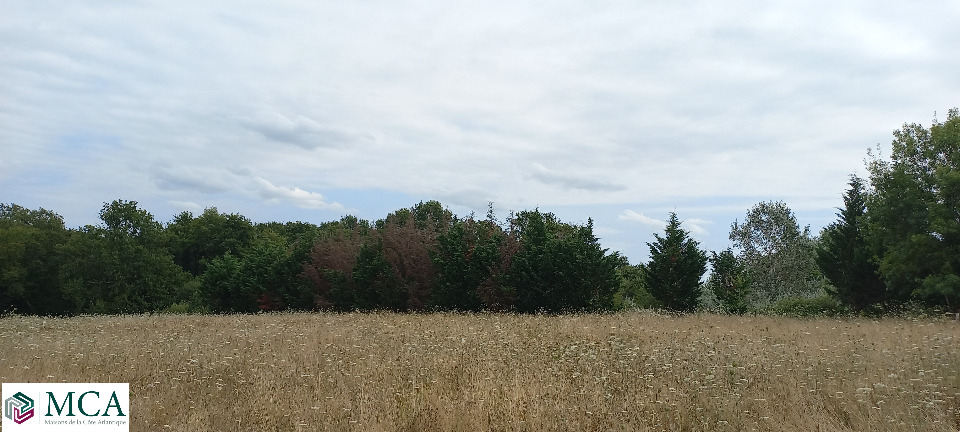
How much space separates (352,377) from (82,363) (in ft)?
15.9

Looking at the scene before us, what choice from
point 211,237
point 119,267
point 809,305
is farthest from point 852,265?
point 211,237

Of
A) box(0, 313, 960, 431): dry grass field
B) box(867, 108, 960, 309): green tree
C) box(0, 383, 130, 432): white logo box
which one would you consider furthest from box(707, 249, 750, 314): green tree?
box(0, 383, 130, 432): white logo box

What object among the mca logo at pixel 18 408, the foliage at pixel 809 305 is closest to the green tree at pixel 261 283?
the foliage at pixel 809 305

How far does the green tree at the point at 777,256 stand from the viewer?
4228cm

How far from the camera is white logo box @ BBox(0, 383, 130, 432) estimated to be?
6.77 meters

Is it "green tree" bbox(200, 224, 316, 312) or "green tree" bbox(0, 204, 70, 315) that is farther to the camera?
"green tree" bbox(0, 204, 70, 315)

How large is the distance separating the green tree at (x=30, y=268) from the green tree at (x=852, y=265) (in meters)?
64.7

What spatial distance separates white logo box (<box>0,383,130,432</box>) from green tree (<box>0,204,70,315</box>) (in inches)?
2322

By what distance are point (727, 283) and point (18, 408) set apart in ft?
90.1

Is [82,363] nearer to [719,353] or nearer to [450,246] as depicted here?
[719,353]

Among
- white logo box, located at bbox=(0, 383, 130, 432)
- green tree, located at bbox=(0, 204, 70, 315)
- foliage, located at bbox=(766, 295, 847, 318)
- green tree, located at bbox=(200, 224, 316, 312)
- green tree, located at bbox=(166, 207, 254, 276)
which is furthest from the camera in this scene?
green tree, located at bbox=(166, 207, 254, 276)

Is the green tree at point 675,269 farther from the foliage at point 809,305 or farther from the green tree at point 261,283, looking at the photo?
the green tree at point 261,283

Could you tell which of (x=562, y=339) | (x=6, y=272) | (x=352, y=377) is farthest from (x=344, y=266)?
(x=6, y=272)

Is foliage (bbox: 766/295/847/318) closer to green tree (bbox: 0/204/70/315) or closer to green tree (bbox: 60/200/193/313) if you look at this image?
green tree (bbox: 60/200/193/313)
